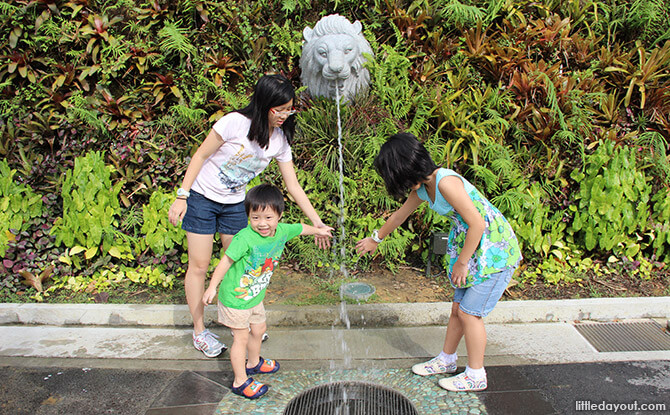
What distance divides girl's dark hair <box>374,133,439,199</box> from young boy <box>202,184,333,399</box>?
60 cm

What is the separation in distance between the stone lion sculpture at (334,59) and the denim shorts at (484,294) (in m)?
2.38

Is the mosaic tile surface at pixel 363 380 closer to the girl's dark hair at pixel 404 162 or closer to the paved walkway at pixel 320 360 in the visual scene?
the paved walkway at pixel 320 360

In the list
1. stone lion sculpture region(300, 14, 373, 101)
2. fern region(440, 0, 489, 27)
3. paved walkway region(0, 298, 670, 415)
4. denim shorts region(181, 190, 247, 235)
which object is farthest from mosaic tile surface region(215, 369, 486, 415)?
Result: fern region(440, 0, 489, 27)

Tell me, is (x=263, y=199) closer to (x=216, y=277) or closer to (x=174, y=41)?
(x=216, y=277)

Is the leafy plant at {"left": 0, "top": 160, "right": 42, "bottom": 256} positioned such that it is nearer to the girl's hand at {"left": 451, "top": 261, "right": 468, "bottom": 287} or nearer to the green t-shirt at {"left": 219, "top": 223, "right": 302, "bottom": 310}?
the green t-shirt at {"left": 219, "top": 223, "right": 302, "bottom": 310}

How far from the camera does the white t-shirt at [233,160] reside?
2.72 meters

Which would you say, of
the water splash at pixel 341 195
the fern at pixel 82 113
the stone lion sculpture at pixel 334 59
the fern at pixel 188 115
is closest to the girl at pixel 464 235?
the water splash at pixel 341 195

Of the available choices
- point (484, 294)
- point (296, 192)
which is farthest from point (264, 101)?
point (484, 294)

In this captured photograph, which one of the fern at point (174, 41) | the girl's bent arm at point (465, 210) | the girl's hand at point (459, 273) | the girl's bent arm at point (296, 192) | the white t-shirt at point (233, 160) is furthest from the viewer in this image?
the fern at point (174, 41)

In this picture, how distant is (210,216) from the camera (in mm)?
2949

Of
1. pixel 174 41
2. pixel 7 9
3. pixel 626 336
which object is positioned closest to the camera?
pixel 626 336

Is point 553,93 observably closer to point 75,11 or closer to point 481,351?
point 481,351

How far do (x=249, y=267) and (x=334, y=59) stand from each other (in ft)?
7.54

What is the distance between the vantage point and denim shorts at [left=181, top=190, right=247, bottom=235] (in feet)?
9.56
